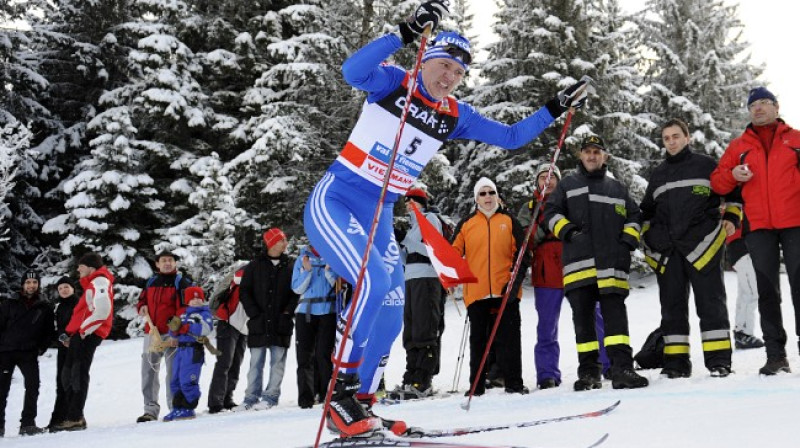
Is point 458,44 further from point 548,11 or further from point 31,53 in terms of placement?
point 31,53

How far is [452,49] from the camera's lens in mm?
4094

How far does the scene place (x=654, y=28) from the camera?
26.5m

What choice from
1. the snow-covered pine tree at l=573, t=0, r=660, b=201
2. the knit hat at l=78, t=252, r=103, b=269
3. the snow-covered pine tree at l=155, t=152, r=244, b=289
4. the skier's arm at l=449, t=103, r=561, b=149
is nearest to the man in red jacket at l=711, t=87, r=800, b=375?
the skier's arm at l=449, t=103, r=561, b=149

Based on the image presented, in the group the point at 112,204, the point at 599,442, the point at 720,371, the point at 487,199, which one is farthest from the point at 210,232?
the point at 599,442

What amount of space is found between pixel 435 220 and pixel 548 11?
52.8 ft

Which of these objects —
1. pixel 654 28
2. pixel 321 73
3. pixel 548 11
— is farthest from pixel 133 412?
pixel 654 28

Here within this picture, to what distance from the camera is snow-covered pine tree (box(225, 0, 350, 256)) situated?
709 inches

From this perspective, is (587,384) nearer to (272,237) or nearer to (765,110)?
(765,110)

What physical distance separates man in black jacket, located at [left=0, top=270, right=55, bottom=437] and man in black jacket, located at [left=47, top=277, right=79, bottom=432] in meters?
0.15

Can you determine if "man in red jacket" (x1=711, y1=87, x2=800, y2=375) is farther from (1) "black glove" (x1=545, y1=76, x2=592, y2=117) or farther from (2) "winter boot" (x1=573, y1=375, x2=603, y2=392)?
(1) "black glove" (x1=545, y1=76, x2=592, y2=117)

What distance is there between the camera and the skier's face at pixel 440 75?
13.4 feet

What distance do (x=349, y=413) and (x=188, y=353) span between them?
490 cm

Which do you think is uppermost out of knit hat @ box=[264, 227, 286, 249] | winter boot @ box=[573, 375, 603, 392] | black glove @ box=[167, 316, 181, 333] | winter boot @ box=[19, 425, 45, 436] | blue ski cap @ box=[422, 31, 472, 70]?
blue ski cap @ box=[422, 31, 472, 70]

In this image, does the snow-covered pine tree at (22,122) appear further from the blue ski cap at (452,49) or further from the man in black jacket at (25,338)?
the blue ski cap at (452,49)
